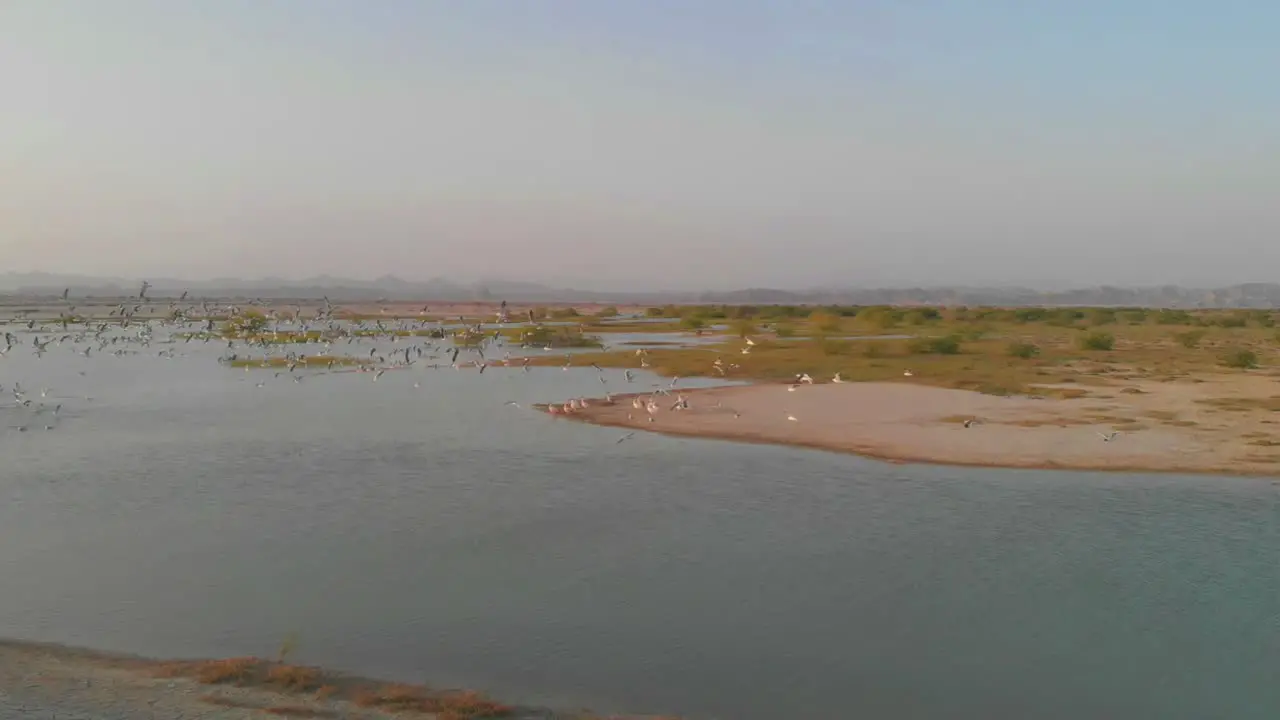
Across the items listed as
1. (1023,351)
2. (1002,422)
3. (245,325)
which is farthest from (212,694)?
(245,325)

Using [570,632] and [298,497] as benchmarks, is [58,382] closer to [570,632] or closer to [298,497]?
[298,497]

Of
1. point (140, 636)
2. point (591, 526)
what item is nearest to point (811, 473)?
point (591, 526)

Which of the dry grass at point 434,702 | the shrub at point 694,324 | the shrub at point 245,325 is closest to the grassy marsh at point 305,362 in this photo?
the shrub at point 245,325

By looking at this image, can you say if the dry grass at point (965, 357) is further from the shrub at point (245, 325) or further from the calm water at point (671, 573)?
the shrub at point (245, 325)

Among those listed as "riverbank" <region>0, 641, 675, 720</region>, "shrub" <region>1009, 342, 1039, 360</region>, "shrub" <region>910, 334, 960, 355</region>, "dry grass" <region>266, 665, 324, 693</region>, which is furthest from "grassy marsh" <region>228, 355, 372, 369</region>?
"dry grass" <region>266, 665, 324, 693</region>

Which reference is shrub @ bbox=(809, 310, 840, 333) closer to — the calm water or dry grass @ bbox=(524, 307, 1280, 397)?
dry grass @ bbox=(524, 307, 1280, 397)

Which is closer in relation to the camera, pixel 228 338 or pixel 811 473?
pixel 811 473
